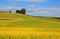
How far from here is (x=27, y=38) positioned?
1642 cm

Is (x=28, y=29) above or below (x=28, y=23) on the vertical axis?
above

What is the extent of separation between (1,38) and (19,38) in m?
1.23

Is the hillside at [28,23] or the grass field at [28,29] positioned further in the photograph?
the hillside at [28,23]

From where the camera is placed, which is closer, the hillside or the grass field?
the grass field

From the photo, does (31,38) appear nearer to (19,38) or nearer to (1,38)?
(19,38)

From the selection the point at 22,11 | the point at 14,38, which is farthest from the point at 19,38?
the point at 22,11

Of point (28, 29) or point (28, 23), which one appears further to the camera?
point (28, 23)

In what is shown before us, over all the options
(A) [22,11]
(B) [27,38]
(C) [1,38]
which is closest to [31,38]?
(B) [27,38]

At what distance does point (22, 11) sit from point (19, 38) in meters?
97.6

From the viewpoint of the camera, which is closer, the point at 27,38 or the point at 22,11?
the point at 27,38

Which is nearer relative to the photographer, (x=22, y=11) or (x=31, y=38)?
(x=31, y=38)

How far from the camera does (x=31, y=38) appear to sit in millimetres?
16500

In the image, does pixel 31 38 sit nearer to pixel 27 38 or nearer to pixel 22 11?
pixel 27 38

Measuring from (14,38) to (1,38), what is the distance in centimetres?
91
